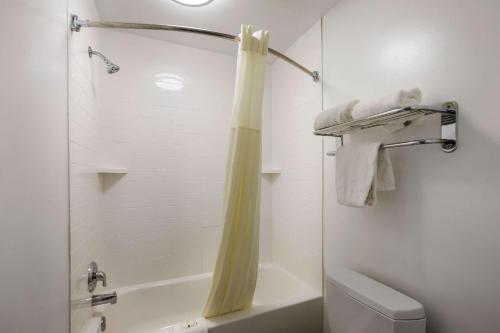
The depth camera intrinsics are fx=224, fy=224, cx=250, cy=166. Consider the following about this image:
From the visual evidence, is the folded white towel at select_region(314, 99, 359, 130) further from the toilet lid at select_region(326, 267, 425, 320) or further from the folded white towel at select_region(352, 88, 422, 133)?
the toilet lid at select_region(326, 267, 425, 320)

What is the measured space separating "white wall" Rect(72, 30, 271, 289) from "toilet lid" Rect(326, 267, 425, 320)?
1.11 meters

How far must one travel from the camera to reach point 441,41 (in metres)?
0.90

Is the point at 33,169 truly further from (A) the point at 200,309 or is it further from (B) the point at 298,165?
(A) the point at 200,309

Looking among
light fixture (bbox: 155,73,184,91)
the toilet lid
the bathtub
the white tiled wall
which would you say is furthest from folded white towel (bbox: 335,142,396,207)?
light fixture (bbox: 155,73,184,91)

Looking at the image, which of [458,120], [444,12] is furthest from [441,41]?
[458,120]

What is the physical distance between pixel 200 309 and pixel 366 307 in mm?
1352

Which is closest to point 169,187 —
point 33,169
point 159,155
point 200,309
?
point 159,155

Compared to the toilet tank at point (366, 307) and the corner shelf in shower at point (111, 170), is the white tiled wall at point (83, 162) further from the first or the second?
the toilet tank at point (366, 307)

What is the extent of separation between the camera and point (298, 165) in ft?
5.92

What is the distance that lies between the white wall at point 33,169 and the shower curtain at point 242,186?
26.8 inches

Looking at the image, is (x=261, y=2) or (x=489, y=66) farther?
(x=261, y=2)

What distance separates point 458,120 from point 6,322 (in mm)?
1502

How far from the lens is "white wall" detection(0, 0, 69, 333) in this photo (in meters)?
0.55

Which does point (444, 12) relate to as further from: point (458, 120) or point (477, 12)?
point (458, 120)
